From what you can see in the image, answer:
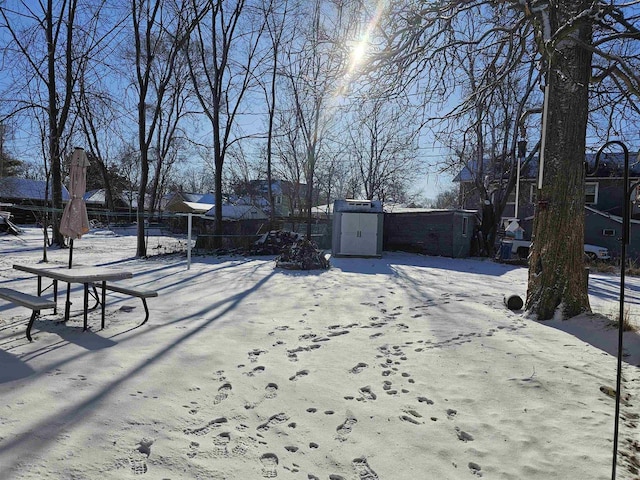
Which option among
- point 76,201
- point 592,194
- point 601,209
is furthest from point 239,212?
point 76,201

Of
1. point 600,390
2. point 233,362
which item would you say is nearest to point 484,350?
point 600,390

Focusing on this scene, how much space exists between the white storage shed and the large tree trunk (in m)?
10.5

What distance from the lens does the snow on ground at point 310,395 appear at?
253 centimetres

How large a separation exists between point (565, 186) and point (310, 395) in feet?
15.3

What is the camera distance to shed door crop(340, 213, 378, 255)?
54.3 ft

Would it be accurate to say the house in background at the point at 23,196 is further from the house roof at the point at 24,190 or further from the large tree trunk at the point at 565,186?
the large tree trunk at the point at 565,186

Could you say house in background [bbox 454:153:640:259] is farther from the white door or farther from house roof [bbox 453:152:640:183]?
the white door

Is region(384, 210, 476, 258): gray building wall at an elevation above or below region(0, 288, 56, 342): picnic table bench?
above

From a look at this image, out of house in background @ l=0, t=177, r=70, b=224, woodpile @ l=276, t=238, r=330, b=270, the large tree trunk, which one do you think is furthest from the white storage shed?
house in background @ l=0, t=177, r=70, b=224

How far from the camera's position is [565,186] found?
592cm

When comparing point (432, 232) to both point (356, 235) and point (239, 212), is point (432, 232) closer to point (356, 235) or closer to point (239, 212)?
point (356, 235)

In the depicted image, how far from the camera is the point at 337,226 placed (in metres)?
16.8

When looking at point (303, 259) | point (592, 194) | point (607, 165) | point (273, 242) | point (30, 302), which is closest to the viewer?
point (30, 302)

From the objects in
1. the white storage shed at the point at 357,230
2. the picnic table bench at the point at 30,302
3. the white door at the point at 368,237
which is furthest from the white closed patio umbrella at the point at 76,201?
the white door at the point at 368,237
